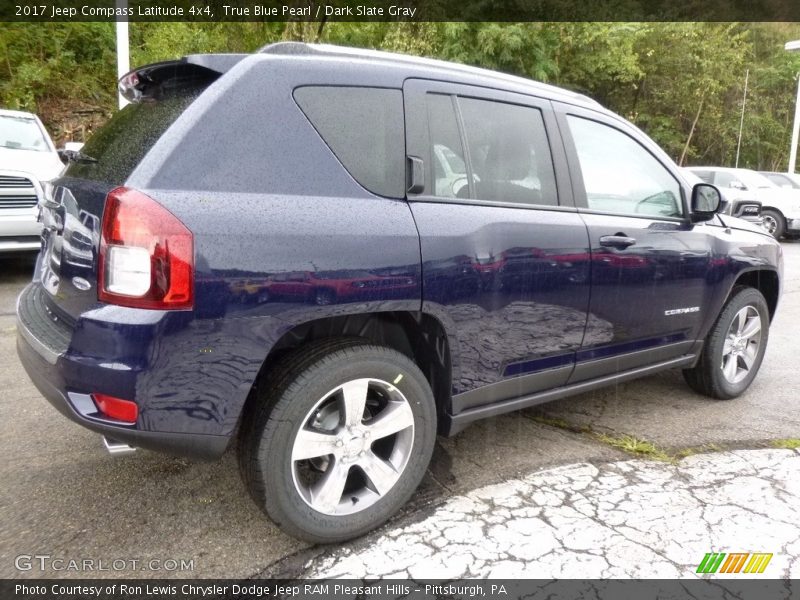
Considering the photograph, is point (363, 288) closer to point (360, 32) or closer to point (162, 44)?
point (162, 44)

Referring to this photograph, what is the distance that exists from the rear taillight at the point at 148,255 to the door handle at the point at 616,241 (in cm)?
198

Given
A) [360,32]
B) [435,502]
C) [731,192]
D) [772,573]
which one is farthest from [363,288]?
[360,32]

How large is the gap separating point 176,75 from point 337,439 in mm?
1544

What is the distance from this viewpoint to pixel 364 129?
94.3 inches

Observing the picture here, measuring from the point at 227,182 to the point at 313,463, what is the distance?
1140mm

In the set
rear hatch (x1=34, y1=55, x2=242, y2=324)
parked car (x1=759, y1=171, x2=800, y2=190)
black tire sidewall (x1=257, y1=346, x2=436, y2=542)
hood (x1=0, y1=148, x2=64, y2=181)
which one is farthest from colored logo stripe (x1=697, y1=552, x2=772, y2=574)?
parked car (x1=759, y1=171, x2=800, y2=190)

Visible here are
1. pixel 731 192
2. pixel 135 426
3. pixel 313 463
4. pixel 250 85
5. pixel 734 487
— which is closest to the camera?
pixel 135 426

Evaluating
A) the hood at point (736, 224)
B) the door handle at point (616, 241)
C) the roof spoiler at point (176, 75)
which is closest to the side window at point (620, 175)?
the door handle at point (616, 241)

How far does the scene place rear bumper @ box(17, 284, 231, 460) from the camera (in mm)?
2039

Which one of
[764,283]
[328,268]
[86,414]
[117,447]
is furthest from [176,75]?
[764,283]

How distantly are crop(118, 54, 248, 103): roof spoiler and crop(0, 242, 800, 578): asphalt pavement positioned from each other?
1695 mm

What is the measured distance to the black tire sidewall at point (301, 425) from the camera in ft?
7.13

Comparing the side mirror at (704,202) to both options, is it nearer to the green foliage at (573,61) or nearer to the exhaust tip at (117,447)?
the exhaust tip at (117,447)

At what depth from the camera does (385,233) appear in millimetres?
2305
